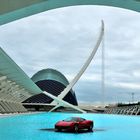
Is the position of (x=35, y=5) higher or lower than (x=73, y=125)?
higher

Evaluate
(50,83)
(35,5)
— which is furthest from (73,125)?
(50,83)

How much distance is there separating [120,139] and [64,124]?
5.63 m

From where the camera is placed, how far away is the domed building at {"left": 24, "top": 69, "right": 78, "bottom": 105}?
12094cm

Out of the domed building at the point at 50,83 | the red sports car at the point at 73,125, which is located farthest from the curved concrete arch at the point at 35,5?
the domed building at the point at 50,83

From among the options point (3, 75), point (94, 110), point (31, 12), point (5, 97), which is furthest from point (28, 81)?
point (31, 12)

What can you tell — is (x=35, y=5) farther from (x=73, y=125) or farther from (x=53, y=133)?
(x=73, y=125)

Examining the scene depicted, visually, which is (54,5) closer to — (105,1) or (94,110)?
(105,1)

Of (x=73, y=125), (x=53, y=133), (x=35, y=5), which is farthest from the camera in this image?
(x=73, y=125)

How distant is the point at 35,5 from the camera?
385 centimetres

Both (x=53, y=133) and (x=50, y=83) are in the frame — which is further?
(x=50, y=83)

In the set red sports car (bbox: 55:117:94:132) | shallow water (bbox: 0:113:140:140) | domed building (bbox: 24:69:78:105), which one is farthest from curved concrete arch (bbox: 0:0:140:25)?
domed building (bbox: 24:69:78:105)

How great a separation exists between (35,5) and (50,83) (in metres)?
119

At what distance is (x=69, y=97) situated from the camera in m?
122

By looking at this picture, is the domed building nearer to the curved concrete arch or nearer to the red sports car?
the red sports car
